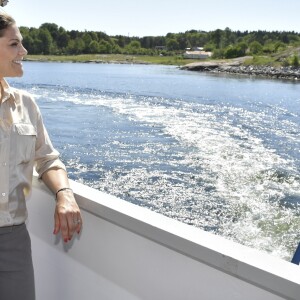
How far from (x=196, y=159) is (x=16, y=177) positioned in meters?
6.54

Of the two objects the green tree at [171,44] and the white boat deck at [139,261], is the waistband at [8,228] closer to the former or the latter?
the white boat deck at [139,261]

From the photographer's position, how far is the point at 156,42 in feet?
290

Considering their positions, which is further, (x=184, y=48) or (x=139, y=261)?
(x=184, y=48)

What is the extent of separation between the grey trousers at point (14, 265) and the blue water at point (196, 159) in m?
→ 3.68

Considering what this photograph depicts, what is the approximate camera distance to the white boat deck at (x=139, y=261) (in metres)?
0.88

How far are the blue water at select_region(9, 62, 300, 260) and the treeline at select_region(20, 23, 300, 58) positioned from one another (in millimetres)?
47872

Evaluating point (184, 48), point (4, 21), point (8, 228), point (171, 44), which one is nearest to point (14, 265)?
point (8, 228)

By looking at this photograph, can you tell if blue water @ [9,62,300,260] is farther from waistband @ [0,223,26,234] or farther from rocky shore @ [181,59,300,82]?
rocky shore @ [181,59,300,82]

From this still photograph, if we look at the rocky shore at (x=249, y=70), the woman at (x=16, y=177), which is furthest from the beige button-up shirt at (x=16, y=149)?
the rocky shore at (x=249, y=70)

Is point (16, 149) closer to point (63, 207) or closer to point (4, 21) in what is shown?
point (63, 207)

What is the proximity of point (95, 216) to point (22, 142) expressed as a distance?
0.28m

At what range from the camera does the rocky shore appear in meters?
34.1

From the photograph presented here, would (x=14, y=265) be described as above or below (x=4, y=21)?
below

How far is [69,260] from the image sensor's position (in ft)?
4.20
